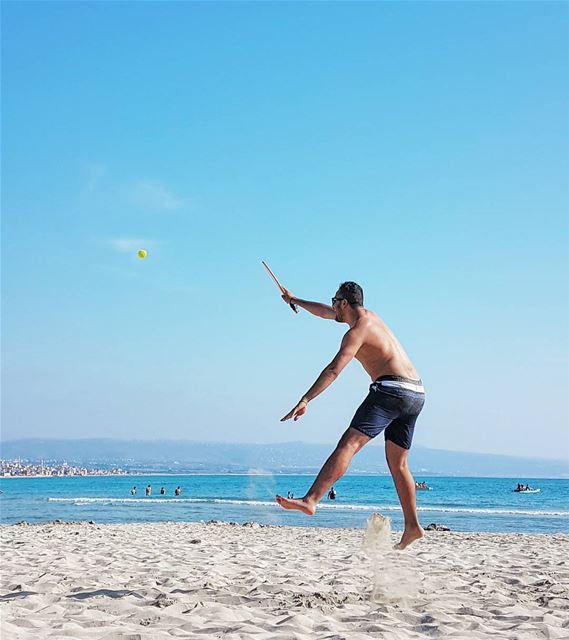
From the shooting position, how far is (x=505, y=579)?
7.17 m

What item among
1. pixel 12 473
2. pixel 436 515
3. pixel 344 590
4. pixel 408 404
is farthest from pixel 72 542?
pixel 12 473

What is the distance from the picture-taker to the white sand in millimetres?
4621

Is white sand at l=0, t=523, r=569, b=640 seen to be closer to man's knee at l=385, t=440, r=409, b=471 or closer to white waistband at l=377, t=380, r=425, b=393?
man's knee at l=385, t=440, r=409, b=471

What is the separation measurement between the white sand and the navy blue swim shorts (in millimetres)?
1062

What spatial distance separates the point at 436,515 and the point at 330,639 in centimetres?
2727

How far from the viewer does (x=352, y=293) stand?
217 inches

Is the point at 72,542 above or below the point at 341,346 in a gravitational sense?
below

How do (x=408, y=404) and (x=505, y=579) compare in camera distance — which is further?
(x=505, y=579)

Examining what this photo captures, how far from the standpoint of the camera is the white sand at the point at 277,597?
4621 mm

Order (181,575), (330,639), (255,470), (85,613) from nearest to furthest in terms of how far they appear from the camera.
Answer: (330,639)
(85,613)
(181,575)
(255,470)

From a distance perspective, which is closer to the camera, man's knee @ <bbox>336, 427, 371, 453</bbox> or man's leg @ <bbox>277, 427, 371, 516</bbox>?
man's leg @ <bbox>277, 427, 371, 516</bbox>

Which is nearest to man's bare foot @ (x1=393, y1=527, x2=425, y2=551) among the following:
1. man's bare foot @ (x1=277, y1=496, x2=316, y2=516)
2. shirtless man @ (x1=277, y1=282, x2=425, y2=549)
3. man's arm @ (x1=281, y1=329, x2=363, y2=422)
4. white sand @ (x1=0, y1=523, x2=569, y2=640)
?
shirtless man @ (x1=277, y1=282, x2=425, y2=549)

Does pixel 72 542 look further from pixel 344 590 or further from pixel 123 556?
pixel 344 590

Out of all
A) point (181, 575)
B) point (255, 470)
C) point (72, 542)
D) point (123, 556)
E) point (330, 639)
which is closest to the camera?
point (330, 639)
